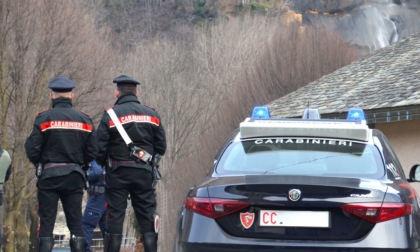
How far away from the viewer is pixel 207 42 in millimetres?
60031

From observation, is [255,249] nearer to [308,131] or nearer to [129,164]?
[308,131]

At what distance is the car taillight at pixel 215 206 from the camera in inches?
253

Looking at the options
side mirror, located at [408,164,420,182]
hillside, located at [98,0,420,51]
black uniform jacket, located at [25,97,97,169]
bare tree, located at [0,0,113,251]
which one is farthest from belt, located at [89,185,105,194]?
hillside, located at [98,0,420,51]

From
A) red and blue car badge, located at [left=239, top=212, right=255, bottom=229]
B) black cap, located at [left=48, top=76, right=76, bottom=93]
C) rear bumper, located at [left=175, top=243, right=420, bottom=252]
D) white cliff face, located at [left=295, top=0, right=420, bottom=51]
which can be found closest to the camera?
rear bumper, located at [left=175, top=243, right=420, bottom=252]

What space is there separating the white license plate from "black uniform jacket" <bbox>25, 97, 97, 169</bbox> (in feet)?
10.9

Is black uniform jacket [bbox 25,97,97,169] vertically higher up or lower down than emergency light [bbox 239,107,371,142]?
higher up

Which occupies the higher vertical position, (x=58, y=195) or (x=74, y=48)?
(x=74, y=48)

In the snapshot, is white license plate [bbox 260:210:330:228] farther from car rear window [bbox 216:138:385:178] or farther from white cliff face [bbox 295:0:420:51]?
white cliff face [bbox 295:0:420:51]

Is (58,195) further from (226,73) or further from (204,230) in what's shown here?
(226,73)

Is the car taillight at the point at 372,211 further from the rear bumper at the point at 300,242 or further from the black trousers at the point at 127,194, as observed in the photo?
the black trousers at the point at 127,194

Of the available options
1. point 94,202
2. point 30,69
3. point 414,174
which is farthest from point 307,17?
point 414,174

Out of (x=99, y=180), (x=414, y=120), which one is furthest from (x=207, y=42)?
(x=99, y=180)

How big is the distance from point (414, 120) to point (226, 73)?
124 ft

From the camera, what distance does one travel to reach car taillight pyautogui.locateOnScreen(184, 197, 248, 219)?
253 inches
